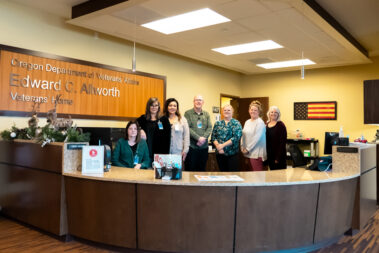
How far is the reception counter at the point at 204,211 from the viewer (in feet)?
9.12

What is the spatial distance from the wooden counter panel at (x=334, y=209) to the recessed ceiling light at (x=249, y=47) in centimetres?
324

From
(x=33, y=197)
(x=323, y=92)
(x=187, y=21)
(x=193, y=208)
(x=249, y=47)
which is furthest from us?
(x=323, y=92)

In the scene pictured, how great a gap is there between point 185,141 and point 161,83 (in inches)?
94.4

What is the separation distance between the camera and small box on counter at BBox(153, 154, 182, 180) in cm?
286

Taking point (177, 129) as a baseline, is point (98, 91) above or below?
above

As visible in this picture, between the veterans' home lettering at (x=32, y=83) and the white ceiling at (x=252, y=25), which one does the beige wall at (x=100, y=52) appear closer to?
the white ceiling at (x=252, y=25)

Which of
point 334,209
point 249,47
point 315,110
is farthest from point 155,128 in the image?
point 315,110

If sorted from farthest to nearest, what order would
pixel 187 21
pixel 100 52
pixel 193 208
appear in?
pixel 100 52 → pixel 187 21 → pixel 193 208

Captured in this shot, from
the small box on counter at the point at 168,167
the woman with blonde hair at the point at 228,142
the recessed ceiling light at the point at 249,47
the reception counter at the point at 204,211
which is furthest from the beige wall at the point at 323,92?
the small box on counter at the point at 168,167

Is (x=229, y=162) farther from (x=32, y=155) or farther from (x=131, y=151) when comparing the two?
(x=32, y=155)

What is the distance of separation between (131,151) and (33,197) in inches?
46.2

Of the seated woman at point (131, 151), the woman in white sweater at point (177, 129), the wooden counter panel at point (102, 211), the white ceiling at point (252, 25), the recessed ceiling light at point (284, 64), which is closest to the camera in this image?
the wooden counter panel at point (102, 211)

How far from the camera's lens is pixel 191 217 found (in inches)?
110

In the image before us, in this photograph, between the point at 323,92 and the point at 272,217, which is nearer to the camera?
the point at 272,217
